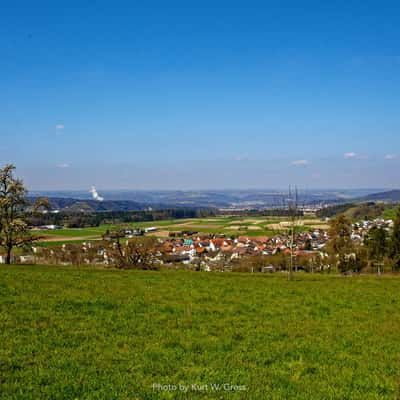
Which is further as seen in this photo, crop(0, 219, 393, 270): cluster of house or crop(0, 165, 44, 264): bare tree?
crop(0, 219, 393, 270): cluster of house

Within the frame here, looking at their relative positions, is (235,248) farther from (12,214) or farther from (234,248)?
(12,214)

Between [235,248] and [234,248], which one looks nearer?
[235,248]

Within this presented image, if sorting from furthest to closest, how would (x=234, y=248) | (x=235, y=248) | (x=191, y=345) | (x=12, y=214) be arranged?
1. (x=234, y=248)
2. (x=235, y=248)
3. (x=12, y=214)
4. (x=191, y=345)

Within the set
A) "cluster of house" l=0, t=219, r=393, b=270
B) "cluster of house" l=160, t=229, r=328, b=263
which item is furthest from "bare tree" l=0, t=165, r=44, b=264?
"cluster of house" l=160, t=229, r=328, b=263

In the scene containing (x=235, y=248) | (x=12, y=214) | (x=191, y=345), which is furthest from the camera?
(x=235, y=248)

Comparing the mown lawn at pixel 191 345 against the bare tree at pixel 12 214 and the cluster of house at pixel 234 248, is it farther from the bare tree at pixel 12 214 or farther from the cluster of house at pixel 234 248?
the cluster of house at pixel 234 248

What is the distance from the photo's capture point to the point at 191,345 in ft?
31.7

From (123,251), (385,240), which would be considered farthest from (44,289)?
(385,240)

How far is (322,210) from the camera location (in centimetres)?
12144

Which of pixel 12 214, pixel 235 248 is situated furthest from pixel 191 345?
pixel 235 248

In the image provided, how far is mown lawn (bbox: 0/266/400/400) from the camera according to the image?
7.22 m

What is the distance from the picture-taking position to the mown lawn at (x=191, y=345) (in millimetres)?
7223

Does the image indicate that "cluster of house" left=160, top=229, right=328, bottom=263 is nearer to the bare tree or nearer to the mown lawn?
the bare tree

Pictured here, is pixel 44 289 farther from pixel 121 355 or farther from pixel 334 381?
pixel 334 381
